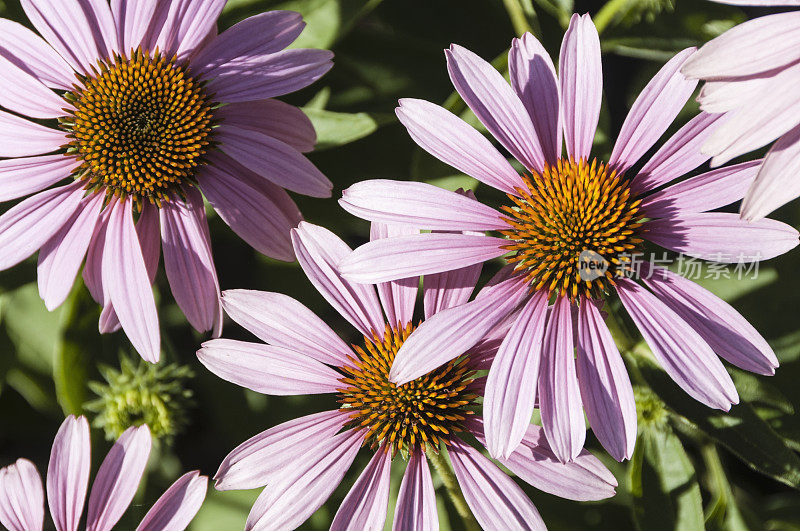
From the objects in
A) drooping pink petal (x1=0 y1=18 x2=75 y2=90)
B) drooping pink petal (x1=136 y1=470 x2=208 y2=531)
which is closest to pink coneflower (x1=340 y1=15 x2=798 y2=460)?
drooping pink petal (x1=136 y1=470 x2=208 y2=531)

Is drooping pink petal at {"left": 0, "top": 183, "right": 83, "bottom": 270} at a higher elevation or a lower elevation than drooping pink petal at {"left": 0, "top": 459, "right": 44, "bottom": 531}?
higher

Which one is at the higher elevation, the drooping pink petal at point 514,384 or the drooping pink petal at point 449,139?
the drooping pink petal at point 449,139

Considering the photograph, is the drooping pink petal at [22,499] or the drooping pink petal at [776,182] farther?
the drooping pink petal at [22,499]

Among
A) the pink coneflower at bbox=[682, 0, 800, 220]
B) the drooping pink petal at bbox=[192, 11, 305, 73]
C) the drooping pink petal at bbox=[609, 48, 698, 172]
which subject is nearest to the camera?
the pink coneflower at bbox=[682, 0, 800, 220]

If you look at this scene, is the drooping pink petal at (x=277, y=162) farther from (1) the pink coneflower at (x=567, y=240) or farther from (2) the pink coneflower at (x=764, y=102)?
(2) the pink coneflower at (x=764, y=102)

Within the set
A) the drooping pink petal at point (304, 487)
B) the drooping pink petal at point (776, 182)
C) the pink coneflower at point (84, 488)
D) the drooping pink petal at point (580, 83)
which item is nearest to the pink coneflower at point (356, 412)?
the drooping pink petal at point (304, 487)

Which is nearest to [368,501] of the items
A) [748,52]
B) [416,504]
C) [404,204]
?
[416,504]

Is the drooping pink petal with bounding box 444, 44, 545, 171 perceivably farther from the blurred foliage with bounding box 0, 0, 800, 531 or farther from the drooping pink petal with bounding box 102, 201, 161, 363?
the drooping pink petal with bounding box 102, 201, 161, 363
